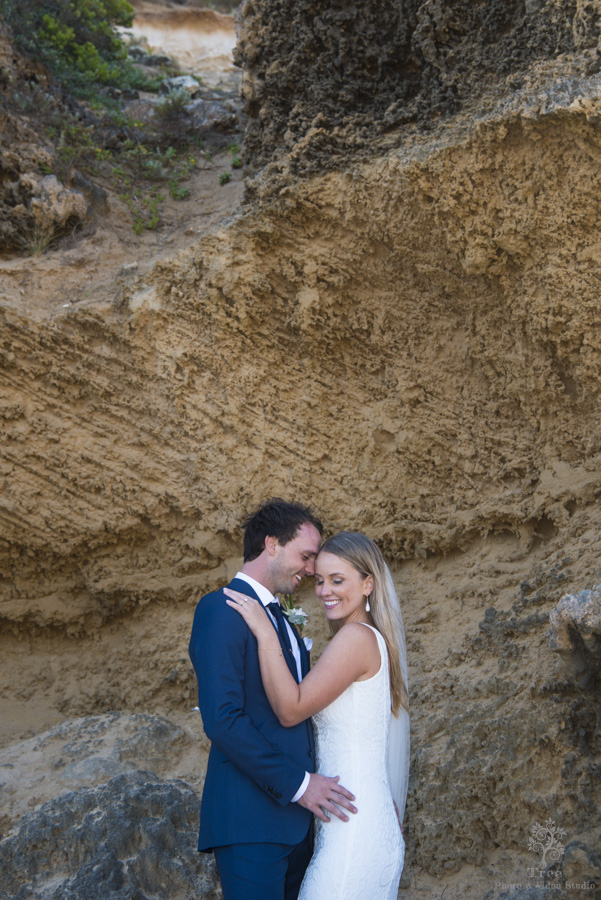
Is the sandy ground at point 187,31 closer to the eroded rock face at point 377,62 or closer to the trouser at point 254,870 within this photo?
the eroded rock face at point 377,62

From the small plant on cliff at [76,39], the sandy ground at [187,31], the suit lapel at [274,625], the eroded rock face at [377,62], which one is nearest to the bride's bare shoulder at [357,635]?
the suit lapel at [274,625]

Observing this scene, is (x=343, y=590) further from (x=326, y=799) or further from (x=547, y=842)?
(x=547, y=842)

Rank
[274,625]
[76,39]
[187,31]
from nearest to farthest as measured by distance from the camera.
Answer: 1. [274,625]
2. [76,39]
3. [187,31]

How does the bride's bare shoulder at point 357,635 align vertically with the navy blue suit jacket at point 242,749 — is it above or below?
above

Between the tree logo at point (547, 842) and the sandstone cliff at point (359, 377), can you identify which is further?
the sandstone cliff at point (359, 377)

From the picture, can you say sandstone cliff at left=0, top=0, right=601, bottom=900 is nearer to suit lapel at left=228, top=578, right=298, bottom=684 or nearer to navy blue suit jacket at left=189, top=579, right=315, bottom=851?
suit lapel at left=228, top=578, right=298, bottom=684

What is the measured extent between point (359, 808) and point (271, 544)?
99 cm

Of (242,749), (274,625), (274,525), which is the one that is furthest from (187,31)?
(242,749)

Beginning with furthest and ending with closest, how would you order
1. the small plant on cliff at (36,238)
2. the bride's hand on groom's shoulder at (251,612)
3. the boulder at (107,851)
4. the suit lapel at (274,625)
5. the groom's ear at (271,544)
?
the small plant on cliff at (36,238)
the boulder at (107,851)
the groom's ear at (271,544)
the suit lapel at (274,625)
the bride's hand on groom's shoulder at (251,612)

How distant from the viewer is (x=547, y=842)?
3.23m

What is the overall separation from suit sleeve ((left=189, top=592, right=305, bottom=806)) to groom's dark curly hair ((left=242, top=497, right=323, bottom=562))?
43 centimetres

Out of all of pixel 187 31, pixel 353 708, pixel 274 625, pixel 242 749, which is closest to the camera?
pixel 242 749

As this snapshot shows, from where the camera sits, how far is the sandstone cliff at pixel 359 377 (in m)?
4.12

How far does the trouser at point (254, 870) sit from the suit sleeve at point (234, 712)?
166mm
